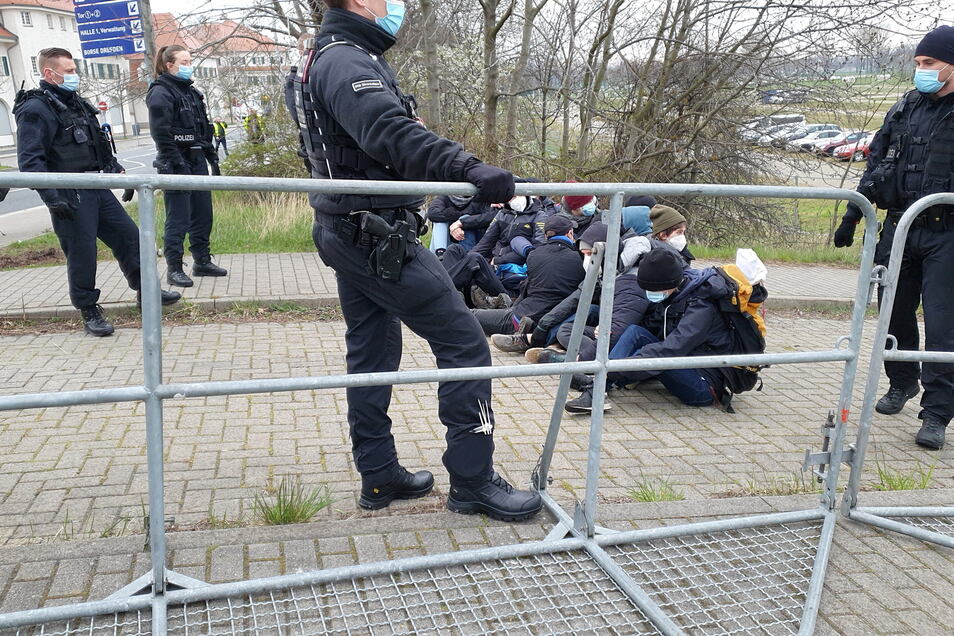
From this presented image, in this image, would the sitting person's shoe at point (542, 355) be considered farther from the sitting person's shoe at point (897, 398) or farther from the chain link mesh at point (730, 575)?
the chain link mesh at point (730, 575)

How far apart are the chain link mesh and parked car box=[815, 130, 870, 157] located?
432 inches

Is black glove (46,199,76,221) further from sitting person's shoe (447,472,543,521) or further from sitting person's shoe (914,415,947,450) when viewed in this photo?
sitting person's shoe (914,415,947,450)

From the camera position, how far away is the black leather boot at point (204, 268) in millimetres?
7402

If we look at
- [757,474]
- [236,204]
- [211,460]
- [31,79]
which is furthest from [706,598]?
[31,79]

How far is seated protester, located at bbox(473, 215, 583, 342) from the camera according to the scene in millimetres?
5754

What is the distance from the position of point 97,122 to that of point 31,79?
58.1 metres

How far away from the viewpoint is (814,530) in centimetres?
312

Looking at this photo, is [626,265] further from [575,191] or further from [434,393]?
[575,191]

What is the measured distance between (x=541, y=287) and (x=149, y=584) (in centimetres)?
388

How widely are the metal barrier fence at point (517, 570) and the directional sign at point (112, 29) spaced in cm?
963

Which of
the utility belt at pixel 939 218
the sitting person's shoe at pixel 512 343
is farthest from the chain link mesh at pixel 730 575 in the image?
the sitting person's shoe at pixel 512 343

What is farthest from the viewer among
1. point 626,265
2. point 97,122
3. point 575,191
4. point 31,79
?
point 31,79

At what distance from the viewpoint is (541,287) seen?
19.0 ft

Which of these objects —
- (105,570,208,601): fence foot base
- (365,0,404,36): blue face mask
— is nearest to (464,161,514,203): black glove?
(365,0,404,36): blue face mask
